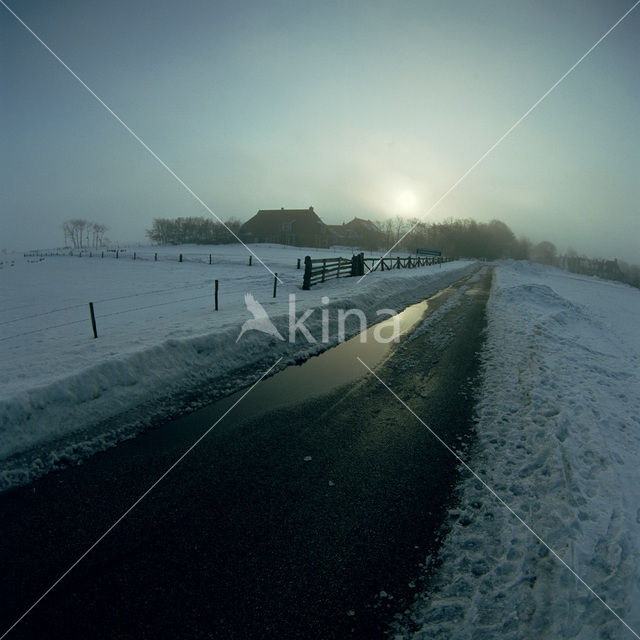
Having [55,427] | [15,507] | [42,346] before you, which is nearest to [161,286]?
[42,346]

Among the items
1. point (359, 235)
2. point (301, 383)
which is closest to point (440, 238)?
point (359, 235)

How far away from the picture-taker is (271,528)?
327 cm

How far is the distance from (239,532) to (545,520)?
308 cm

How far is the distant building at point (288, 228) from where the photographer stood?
63.6 m

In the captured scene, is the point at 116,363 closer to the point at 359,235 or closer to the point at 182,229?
the point at 359,235

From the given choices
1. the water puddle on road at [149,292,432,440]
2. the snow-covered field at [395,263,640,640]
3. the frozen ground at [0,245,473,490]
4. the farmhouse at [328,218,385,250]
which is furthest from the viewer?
the farmhouse at [328,218,385,250]

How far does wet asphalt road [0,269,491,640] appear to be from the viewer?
2.52 meters

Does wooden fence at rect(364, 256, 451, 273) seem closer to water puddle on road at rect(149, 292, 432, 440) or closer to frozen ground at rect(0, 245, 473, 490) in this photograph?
frozen ground at rect(0, 245, 473, 490)

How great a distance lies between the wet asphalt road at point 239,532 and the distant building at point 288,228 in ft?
201

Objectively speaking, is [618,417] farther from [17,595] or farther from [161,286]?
[161,286]

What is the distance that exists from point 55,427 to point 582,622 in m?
6.20

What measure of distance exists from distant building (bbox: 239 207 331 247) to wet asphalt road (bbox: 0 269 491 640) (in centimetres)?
6123

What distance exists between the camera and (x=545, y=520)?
332cm

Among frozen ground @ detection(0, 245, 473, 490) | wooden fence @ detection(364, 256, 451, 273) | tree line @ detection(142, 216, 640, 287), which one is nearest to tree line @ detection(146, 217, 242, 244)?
tree line @ detection(142, 216, 640, 287)
